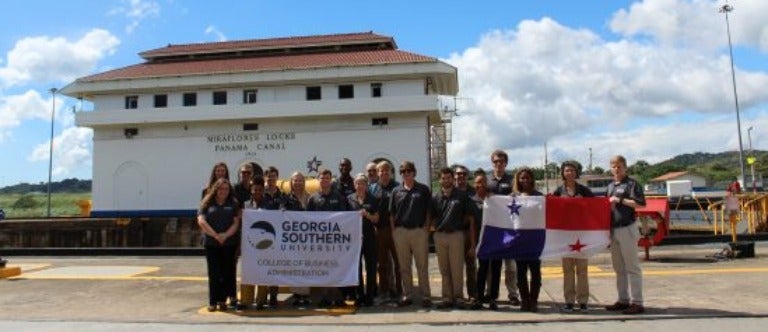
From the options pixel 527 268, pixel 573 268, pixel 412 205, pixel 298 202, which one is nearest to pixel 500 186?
pixel 527 268

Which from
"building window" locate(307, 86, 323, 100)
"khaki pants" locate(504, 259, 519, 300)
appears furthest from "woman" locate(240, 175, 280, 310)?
"building window" locate(307, 86, 323, 100)

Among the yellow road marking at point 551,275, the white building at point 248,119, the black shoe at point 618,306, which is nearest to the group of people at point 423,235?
the black shoe at point 618,306

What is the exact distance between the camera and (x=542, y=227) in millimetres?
8977

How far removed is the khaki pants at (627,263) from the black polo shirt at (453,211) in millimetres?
1920

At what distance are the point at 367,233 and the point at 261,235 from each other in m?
1.48

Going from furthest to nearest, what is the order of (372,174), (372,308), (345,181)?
(372,174), (345,181), (372,308)

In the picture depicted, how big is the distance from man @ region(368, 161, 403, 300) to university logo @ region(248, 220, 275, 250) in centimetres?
149

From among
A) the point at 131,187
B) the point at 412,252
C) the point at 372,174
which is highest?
the point at 131,187

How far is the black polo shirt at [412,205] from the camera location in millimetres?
8883

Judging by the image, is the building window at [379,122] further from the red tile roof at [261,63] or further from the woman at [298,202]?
the woman at [298,202]

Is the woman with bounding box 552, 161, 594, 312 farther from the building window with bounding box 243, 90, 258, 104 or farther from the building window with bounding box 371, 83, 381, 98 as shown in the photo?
the building window with bounding box 243, 90, 258, 104

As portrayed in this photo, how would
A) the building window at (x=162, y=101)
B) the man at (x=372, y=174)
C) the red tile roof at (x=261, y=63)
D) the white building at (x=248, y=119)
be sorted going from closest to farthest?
1. the man at (x=372, y=174)
2. the white building at (x=248, y=119)
3. the red tile roof at (x=261, y=63)
4. the building window at (x=162, y=101)

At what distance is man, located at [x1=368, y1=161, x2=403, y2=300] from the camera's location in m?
9.26

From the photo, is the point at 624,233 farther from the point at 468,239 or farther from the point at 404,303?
the point at 404,303
